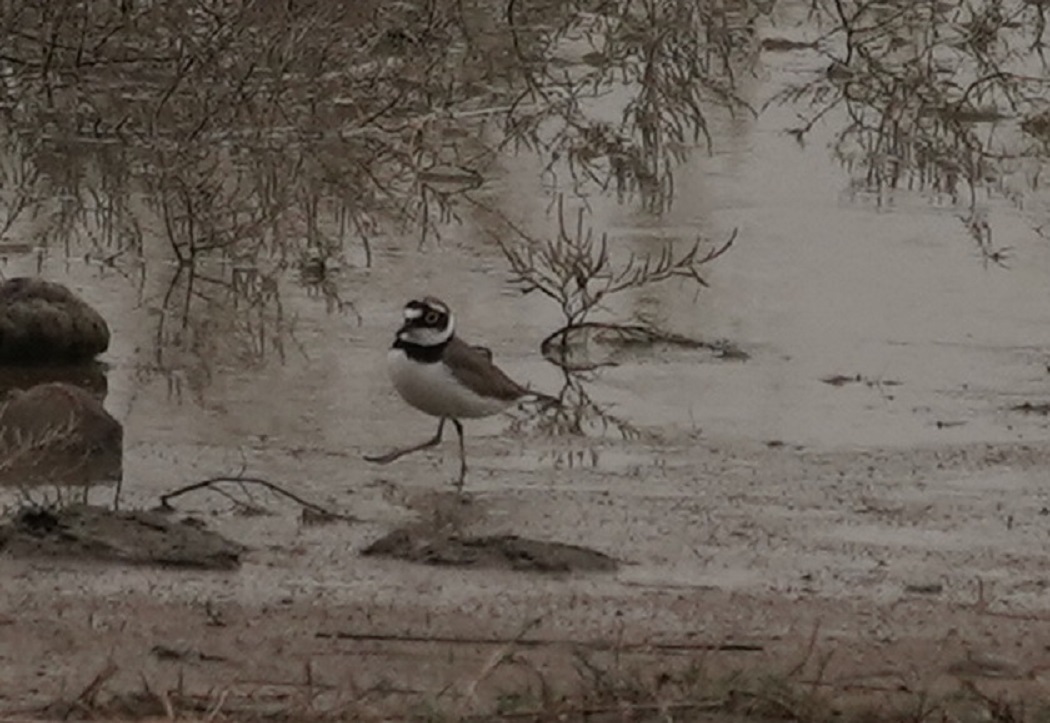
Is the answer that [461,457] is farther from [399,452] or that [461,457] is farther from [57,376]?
[57,376]

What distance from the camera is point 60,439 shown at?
30.8 feet

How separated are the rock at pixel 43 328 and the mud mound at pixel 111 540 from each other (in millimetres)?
2473

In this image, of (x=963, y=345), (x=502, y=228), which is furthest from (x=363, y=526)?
(x=502, y=228)

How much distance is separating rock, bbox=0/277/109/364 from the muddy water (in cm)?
18

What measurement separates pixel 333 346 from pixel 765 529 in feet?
9.23

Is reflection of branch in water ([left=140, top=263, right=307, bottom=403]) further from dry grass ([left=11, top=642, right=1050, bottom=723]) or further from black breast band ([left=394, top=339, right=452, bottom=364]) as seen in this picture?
dry grass ([left=11, top=642, right=1050, bottom=723])

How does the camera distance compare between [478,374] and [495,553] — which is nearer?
[495,553]

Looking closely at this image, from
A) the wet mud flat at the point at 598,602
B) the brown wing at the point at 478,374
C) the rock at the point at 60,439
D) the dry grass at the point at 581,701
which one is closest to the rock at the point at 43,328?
the rock at the point at 60,439

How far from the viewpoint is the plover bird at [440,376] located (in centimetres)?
1020

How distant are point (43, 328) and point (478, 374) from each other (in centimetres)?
177

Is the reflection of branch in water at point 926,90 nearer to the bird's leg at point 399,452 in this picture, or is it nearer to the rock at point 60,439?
the bird's leg at point 399,452

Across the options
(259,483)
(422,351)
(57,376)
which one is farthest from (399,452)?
(57,376)

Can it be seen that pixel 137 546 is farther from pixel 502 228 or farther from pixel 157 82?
pixel 157 82

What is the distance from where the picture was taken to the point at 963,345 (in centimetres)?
1188
